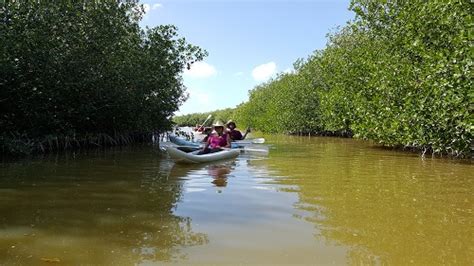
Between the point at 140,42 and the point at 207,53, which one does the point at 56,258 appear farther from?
the point at 207,53

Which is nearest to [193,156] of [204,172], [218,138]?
[204,172]

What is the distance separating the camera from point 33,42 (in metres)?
13.5

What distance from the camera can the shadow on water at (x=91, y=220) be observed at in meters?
3.86

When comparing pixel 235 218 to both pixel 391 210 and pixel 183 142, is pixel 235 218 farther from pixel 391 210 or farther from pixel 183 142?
pixel 183 142

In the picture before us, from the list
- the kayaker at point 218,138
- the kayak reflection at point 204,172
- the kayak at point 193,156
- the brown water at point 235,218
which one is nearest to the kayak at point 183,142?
the kayaker at point 218,138

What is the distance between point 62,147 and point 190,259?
555 inches

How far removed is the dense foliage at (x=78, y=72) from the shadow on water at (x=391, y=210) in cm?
836

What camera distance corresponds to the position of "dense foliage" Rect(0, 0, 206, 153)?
13266mm

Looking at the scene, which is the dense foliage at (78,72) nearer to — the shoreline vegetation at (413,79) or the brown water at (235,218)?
the brown water at (235,218)

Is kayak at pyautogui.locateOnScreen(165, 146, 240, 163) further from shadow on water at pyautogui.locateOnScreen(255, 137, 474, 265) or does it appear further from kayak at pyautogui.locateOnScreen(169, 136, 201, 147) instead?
kayak at pyautogui.locateOnScreen(169, 136, 201, 147)

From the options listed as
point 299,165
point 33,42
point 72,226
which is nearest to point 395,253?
point 72,226

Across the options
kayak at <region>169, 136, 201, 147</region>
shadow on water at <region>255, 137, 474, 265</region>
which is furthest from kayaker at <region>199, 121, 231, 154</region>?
shadow on water at <region>255, 137, 474, 265</region>

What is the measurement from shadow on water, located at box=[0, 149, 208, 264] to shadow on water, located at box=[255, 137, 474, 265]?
1607 mm

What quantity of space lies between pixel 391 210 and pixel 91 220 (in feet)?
12.5
